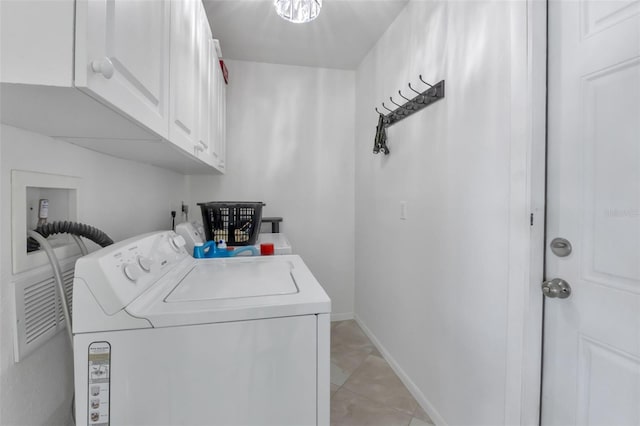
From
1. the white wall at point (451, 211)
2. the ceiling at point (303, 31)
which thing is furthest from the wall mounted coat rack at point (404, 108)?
the ceiling at point (303, 31)

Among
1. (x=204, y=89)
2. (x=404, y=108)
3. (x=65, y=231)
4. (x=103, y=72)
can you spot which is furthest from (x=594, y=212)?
(x=204, y=89)

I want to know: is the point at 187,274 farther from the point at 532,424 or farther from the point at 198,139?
the point at 532,424

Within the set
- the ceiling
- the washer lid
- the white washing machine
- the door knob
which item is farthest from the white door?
the ceiling

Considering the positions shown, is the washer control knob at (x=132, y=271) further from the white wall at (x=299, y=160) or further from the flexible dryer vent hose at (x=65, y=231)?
the white wall at (x=299, y=160)

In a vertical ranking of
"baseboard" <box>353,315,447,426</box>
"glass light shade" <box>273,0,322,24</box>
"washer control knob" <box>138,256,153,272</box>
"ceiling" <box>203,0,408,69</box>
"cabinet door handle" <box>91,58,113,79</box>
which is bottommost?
"baseboard" <box>353,315,447,426</box>

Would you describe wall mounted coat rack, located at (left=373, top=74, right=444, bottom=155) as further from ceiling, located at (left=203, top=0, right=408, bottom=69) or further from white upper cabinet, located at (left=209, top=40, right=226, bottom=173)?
white upper cabinet, located at (left=209, top=40, right=226, bottom=173)

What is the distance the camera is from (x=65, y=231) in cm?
92

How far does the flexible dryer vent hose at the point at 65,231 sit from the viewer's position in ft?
2.84

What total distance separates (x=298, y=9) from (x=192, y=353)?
175 cm

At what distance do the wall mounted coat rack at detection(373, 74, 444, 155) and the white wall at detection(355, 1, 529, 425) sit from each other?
1.9 inches

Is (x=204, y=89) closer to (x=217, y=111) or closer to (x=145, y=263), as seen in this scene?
(x=217, y=111)

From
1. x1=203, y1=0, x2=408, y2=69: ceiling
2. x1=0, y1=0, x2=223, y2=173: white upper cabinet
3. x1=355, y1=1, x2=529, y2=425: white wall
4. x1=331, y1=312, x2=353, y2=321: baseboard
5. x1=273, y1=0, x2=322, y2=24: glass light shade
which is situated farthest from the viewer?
x1=331, y1=312, x2=353, y2=321: baseboard

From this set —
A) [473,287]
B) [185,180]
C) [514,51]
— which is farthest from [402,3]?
[185,180]

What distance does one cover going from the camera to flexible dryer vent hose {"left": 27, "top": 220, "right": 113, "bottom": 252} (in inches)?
34.1
